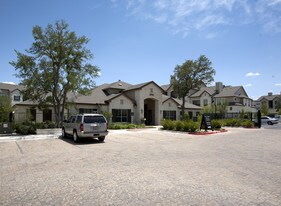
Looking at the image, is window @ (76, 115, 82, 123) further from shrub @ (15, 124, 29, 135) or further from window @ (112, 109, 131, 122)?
window @ (112, 109, 131, 122)

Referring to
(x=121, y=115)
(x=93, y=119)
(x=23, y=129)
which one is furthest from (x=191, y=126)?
(x=23, y=129)

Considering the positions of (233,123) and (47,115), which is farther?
(233,123)

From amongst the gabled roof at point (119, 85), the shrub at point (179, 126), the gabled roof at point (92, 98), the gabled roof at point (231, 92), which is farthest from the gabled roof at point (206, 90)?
the shrub at point (179, 126)

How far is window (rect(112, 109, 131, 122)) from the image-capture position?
35.2 metres

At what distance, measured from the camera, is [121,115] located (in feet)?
118

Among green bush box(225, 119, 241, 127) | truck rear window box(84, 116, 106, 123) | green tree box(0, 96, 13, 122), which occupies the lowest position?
green bush box(225, 119, 241, 127)

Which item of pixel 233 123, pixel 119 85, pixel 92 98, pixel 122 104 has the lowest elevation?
pixel 233 123

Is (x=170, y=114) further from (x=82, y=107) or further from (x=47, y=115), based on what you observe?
(x=47, y=115)

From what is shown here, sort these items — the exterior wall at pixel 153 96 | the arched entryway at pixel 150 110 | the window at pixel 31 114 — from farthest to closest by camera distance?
1. the arched entryway at pixel 150 110
2. the exterior wall at pixel 153 96
3. the window at pixel 31 114

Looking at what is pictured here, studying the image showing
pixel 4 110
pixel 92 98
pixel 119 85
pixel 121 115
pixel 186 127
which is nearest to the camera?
pixel 186 127

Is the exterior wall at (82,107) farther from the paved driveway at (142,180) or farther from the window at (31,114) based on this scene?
the paved driveway at (142,180)

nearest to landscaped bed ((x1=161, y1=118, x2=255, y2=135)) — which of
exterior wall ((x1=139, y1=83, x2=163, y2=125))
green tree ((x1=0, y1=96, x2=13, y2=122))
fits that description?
exterior wall ((x1=139, y1=83, x2=163, y2=125))

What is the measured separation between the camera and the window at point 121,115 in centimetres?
3519

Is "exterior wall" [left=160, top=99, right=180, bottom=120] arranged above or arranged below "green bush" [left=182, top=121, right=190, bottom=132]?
above
